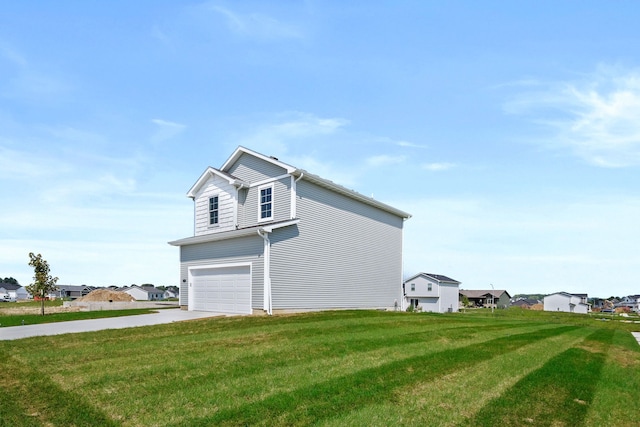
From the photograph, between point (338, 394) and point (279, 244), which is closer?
point (338, 394)

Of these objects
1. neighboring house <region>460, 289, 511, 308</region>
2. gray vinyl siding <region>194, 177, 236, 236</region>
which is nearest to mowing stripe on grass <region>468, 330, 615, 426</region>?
gray vinyl siding <region>194, 177, 236, 236</region>

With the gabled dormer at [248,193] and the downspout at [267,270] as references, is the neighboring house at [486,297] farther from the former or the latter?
the downspout at [267,270]

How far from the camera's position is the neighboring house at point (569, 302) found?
8575 cm

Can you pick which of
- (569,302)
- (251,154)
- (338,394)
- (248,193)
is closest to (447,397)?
(338,394)

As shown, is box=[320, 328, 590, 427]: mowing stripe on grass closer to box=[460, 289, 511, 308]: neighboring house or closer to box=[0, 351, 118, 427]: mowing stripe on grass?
box=[0, 351, 118, 427]: mowing stripe on grass

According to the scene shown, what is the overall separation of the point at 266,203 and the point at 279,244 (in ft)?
10.1

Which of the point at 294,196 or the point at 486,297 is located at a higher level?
the point at 294,196

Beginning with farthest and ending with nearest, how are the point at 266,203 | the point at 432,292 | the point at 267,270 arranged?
the point at 432,292, the point at 266,203, the point at 267,270

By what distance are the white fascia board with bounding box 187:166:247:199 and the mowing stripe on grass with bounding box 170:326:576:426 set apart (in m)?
15.6

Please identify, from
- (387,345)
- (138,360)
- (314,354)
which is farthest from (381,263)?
(138,360)

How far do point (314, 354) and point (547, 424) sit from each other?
5008mm

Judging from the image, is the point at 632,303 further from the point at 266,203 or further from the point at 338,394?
the point at 338,394

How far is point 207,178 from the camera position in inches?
1016

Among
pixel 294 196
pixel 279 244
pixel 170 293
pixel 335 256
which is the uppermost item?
pixel 294 196
